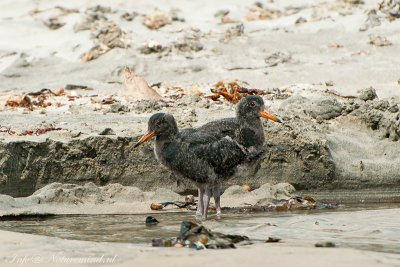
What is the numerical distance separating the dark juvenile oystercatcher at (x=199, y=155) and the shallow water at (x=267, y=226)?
1.07ft

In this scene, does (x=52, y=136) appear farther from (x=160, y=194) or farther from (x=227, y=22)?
(x=227, y=22)

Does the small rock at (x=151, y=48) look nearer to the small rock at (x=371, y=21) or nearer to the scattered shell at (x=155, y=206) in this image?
the small rock at (x=371, y=21)

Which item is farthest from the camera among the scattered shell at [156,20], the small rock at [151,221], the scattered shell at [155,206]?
the scattered shell at [156,20]

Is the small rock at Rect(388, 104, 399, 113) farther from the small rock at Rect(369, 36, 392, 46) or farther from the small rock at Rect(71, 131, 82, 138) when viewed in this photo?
the small rock at Rect(71, 131, 82, 138)

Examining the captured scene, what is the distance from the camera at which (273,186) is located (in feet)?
34.8

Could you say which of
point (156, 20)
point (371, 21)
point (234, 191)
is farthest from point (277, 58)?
point (234, 191)

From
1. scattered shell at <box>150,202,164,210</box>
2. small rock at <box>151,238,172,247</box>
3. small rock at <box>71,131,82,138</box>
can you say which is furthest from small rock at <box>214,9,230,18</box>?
small rock at <box>151,238,172,247</box>

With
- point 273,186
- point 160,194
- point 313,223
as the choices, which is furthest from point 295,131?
point 313,223

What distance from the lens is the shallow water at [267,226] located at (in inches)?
300

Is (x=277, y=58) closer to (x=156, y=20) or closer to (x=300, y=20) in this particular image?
(x=300, y=20)

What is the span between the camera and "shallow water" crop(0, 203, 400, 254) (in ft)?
25.0

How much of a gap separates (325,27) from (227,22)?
5.78 ft

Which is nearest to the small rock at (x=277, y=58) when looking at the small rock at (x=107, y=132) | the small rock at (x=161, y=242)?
the small rock at (x=107, y=132)

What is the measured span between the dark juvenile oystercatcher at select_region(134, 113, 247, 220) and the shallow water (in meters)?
0.33
